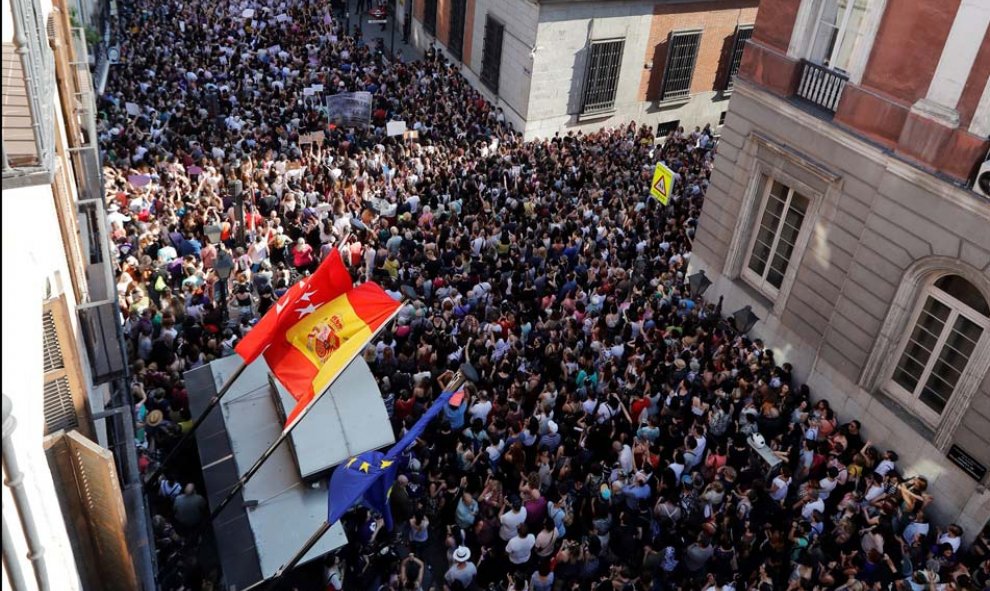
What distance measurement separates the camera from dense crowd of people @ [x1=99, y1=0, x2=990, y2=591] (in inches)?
432

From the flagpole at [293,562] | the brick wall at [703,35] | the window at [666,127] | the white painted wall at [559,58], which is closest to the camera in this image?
the flagpole at [293,562]

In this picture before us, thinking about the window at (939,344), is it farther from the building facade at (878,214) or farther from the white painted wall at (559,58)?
the white painted wall at (559,58)

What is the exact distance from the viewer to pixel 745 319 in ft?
49.4

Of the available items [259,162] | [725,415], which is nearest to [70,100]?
[259,162]

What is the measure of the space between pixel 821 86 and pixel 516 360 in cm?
730

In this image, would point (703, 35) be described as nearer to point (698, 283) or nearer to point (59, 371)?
point (698, 283)

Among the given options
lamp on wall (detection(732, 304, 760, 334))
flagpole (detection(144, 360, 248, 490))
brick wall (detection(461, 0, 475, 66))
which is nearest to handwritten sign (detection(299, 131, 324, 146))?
brick wall (detection(461, 0, 475, 66))

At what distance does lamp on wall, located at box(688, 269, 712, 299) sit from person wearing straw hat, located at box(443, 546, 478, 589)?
844 cm

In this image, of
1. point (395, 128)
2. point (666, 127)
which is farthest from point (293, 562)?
point (666, 127)

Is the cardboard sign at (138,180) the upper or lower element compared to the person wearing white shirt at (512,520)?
upper

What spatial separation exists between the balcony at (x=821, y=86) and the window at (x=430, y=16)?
22.6 meters

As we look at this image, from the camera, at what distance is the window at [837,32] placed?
44.1ft

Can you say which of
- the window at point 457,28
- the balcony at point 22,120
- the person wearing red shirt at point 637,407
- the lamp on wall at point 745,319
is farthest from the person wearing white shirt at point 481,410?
the window at point 457,28

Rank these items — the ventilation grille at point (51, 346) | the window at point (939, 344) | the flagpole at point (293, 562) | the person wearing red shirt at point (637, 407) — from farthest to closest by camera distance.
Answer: the person wearing red shirt at point (637, 407)
the window at point (939, 344)
the flagpole at point (293, 562)
the ventilation grille at point (51, 346)
